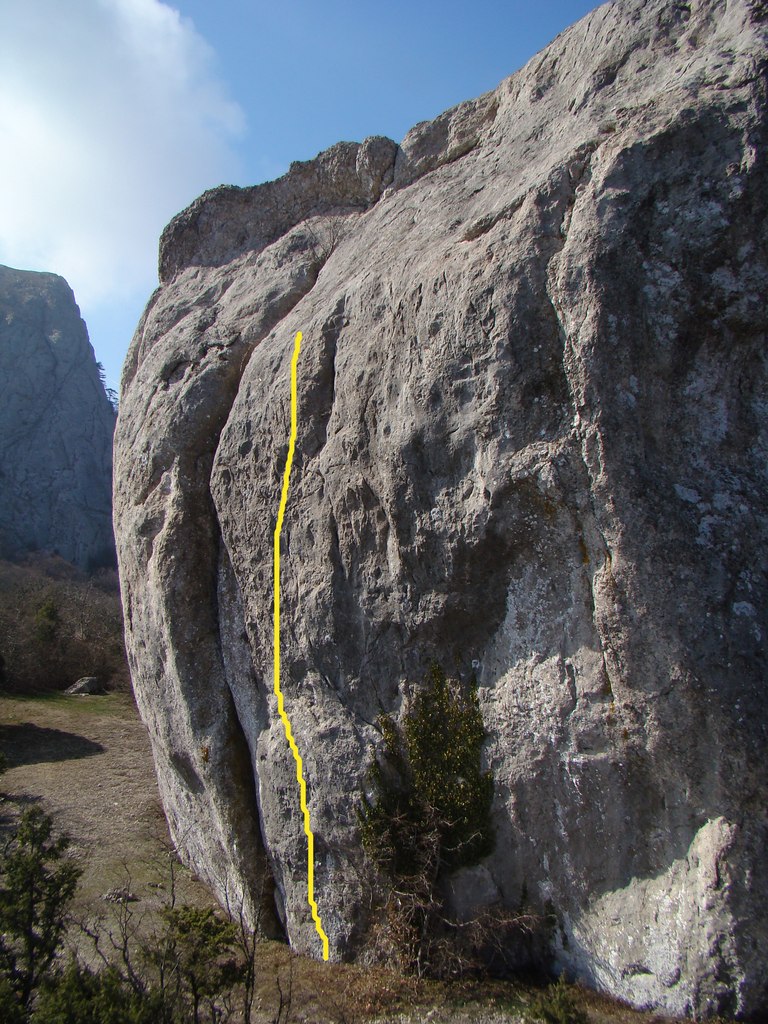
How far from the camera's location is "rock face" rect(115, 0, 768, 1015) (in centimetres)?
593

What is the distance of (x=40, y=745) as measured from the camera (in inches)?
723

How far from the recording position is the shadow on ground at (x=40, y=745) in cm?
1719

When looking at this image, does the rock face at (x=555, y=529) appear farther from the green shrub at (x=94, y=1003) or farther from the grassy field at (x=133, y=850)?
the green shrub at (x=94, y=1003)

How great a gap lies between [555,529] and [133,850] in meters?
9.34

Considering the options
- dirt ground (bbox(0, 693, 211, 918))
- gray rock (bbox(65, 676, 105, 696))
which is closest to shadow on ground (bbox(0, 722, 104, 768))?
dirt ground (bbox(0, 693, 211, 918))

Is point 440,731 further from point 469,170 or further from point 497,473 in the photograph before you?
point 469,170

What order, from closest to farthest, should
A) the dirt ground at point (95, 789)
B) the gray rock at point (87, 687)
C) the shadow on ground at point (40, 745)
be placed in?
1. the dirt ground at point (95, 789)
2. the shadow on ground at point (40, 745)
3. the gray rock at point (87, 687)

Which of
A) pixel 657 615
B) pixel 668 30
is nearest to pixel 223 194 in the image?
pixel 668 30

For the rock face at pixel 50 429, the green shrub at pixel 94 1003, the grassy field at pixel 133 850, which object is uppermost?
the rock face at pixel 50 429

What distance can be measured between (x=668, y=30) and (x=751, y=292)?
356 cm

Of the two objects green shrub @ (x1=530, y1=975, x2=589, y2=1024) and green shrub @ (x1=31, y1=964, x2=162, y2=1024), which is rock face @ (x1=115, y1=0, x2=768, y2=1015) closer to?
green shrub @ (x1=530, y1=975, x2=589, y2=1024)

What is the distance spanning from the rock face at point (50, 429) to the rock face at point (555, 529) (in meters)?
42.9

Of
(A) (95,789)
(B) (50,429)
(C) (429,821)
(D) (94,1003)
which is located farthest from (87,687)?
(B) (50,429)

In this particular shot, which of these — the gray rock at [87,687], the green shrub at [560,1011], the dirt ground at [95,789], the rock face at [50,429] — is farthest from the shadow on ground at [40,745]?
the rock face at [50,429]
